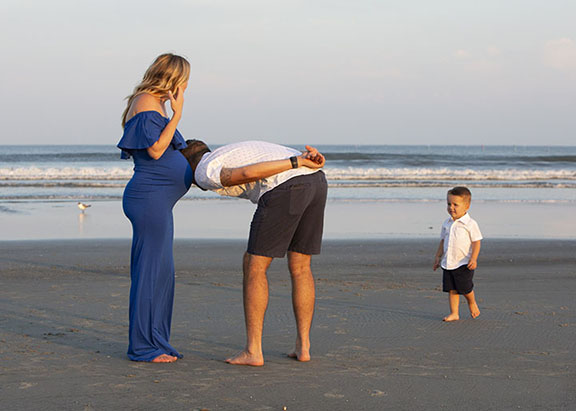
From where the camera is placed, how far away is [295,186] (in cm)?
393

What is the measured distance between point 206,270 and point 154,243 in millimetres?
3704

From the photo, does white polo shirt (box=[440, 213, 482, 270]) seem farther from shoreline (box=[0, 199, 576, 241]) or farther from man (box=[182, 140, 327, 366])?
shoreline (box=[0, 199, 576, 241])

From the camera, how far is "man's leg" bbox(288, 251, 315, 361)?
4125 mm

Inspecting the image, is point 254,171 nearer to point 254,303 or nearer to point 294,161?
point 294,161

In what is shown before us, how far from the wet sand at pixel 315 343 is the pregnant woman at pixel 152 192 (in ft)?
0.63

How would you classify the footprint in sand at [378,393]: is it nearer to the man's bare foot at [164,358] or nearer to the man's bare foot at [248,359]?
the man's bare foot at [248,359]

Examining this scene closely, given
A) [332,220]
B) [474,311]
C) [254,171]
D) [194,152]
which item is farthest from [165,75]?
[332,220]

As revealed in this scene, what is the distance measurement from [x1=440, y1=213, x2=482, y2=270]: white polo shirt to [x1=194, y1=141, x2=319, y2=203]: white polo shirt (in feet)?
6.18

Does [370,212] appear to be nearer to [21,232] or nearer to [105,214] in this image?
[105,214]

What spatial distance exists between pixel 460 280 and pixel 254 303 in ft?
6.62

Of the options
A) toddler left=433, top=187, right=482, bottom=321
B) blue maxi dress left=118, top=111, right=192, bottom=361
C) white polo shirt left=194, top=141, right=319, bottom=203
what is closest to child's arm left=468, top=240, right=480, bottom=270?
toddler left=433, top=187, right=482, bottom=321

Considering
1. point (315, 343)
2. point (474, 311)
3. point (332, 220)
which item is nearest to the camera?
point (315, 343)

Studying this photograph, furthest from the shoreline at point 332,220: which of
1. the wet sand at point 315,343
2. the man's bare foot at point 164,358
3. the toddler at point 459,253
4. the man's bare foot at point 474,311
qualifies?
the man's bare foot at point 164,358

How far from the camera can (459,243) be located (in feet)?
17.8
